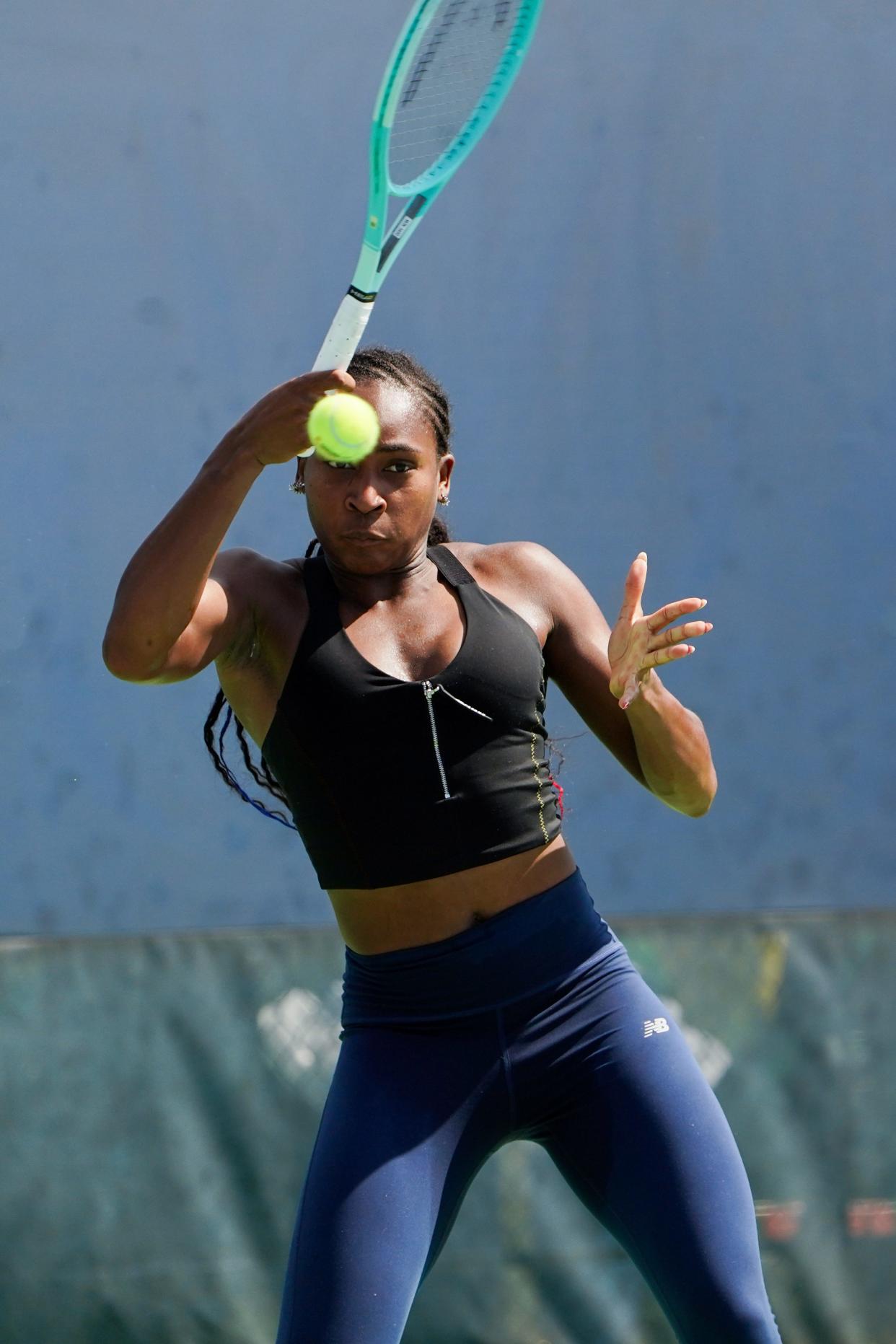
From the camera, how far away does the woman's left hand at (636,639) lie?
236 cm

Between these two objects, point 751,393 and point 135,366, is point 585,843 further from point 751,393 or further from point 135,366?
point 135,366

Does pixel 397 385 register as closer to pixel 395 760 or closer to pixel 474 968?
pixel 395 760

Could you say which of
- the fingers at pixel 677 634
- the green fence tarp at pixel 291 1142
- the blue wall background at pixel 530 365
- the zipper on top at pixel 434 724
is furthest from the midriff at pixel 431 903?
the blue wall background at pixel 530 365

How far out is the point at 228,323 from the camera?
3.92 m

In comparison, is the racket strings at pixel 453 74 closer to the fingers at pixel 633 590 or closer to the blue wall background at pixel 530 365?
the fingers at pixel 633 590

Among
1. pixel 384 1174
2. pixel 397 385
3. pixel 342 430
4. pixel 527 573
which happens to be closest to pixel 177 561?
pixel 342 430

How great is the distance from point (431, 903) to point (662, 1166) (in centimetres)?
50

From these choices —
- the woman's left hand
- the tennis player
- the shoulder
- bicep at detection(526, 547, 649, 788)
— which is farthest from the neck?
the woman's left hand

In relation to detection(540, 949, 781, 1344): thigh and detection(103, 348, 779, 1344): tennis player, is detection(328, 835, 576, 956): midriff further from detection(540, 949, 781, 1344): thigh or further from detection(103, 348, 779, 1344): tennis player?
detection(540, 949, 781, 1344): thigh

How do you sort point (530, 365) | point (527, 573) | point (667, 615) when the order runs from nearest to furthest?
point (667, 615)
point (527, 573)
point (530, 365)

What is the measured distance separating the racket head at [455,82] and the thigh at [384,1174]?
127 cm

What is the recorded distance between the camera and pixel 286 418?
7.00 feet

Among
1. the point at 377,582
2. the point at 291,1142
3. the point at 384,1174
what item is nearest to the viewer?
the point at 384,1174

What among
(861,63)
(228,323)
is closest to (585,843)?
(228,323)
